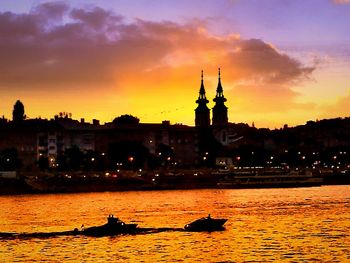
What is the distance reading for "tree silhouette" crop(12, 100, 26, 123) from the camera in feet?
612

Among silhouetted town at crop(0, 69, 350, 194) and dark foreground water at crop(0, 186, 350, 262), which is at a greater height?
silhouetted town at crop(0, 69, 350, 194)

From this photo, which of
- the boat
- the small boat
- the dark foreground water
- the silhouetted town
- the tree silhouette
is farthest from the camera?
the tree silhouette

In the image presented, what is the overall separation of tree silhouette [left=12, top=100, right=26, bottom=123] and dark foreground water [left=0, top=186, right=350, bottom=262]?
309 feet

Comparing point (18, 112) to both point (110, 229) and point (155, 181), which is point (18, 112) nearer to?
point (155, 181)

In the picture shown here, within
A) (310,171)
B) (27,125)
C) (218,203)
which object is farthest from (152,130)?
(218,203)

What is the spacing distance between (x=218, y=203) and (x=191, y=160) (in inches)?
3670

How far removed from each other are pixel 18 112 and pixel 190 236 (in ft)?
442

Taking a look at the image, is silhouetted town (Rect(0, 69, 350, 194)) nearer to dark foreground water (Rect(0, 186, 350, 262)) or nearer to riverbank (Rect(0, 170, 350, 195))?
riverbank (Rect(0, 170, 350, 195))

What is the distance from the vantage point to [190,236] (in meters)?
57.9

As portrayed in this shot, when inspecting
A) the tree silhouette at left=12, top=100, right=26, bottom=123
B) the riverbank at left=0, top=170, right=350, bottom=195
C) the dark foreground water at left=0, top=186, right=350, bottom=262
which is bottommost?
A: the dark foreground water at left=0, top=186, right=350, bottom=262

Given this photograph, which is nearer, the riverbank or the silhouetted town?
the riverbank

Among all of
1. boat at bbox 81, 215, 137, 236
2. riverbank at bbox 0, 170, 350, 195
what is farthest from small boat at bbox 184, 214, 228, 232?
riverbank at bbox 0, 170, 350, 195

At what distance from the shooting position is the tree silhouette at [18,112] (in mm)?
186587

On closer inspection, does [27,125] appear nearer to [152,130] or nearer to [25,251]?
[152,130]
